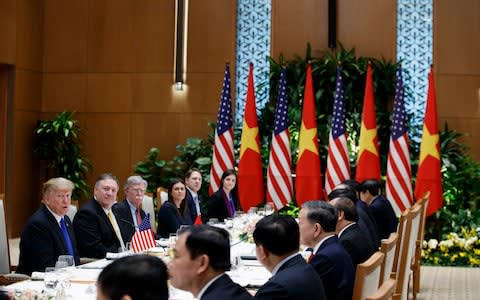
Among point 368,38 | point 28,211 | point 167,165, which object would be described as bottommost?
point 28,211

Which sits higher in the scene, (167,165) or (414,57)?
(414,57)

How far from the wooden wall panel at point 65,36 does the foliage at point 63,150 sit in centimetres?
84

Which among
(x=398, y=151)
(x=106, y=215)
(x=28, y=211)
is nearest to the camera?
(x=106, y=215)

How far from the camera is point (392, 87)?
10352 mm

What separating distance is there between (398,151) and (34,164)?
16.8ft

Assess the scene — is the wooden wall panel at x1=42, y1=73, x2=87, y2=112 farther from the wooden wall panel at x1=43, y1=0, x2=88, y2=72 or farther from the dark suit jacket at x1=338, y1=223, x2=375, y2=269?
the dark suit jacket at x1=338, y1=223, x2=375, y2=269

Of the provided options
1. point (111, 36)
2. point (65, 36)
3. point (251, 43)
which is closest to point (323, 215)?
point (251, 43)

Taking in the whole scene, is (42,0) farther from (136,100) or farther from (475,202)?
(475,202)

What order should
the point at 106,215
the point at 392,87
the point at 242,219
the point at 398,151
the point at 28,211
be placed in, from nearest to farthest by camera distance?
the point at 106,215, the point at 242,219, the point at 398,151, the point at 392,87, the point at 28,211

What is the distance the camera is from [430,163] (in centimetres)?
919

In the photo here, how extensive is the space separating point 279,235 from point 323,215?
888 mm

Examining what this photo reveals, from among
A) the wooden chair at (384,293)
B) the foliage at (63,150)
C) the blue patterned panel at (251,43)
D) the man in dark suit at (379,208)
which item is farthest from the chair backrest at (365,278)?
the foliage at (63,150)

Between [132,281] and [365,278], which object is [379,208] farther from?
[132,281]

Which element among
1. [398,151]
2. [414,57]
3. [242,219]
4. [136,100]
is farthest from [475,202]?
[136,100]
